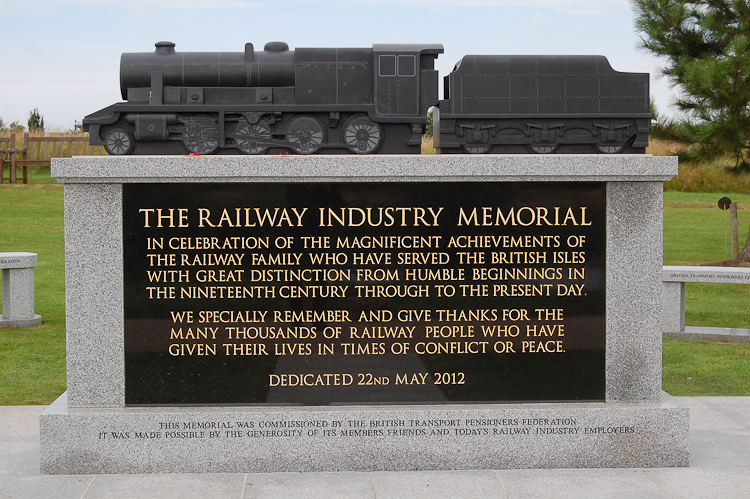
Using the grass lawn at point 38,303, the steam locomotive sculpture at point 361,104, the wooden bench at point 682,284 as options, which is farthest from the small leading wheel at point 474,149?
the grass lawn at point 38,303

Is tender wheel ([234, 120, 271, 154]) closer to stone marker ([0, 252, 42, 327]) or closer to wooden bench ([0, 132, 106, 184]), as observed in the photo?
stone marker ([0, 252, 42, 327])

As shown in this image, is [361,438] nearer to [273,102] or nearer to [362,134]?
[362,134]

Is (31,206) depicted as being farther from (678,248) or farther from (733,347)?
(733,347)

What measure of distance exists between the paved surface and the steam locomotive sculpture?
772 centimetres

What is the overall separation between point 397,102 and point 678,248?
10509 millimetres

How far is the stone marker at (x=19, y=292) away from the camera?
10.7 m

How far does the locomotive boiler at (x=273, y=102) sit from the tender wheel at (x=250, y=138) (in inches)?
0.6

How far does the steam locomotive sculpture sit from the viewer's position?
496 inches

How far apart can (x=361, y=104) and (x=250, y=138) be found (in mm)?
1866

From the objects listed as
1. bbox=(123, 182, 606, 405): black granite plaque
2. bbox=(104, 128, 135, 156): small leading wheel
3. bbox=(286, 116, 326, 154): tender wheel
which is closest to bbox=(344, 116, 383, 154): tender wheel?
bbox=(286, 116, 326, 154): tender wheel

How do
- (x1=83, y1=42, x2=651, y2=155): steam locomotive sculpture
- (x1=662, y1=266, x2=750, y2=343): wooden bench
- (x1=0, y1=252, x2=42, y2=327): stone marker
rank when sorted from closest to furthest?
(x1=662, y1=266, x2=750, y2=343): wooden bench → (x1=0, y1=252, x2=42, y2=327): stone marker → (x1=83, y1=42, x2=651, y2=155): steam locomotive sculpture

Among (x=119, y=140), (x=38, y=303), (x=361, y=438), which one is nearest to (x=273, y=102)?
(x=119, y=140)

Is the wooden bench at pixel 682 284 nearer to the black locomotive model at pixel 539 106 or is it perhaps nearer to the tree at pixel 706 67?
the black locomotive model at pixel 539 106

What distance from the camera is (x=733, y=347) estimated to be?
32.8ft
